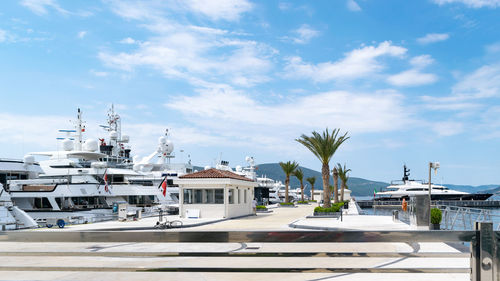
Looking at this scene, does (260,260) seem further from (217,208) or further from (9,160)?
(9,160)

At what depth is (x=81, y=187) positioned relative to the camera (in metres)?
43.5

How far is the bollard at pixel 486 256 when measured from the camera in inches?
139

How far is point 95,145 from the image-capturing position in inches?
2243

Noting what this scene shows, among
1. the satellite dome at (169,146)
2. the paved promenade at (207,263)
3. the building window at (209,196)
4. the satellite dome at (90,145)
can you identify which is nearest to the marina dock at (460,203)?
the satellite dome at (169,146)

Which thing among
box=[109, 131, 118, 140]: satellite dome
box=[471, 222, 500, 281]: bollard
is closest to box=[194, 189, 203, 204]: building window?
box=[471, 222, 500, 281]: bollard

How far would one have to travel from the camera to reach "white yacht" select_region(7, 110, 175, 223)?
4056 centimetres

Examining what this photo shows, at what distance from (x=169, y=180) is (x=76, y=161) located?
38.6 feet

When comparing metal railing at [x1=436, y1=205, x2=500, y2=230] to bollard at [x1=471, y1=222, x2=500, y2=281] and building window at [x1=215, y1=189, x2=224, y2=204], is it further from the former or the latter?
building window at [x1=215, y1=189, x2=224, y2=204]

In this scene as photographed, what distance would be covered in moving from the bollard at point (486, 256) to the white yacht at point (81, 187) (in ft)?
101

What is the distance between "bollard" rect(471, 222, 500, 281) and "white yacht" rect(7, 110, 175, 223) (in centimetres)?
3087

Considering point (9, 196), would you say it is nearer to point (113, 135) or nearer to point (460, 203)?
point (113, 135)

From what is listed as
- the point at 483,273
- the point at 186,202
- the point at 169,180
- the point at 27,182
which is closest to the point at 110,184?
the point at 27,182

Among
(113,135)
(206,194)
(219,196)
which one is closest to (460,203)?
(113,135)

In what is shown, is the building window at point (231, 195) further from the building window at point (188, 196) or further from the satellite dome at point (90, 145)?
the satellite dome at point (90, 145)
